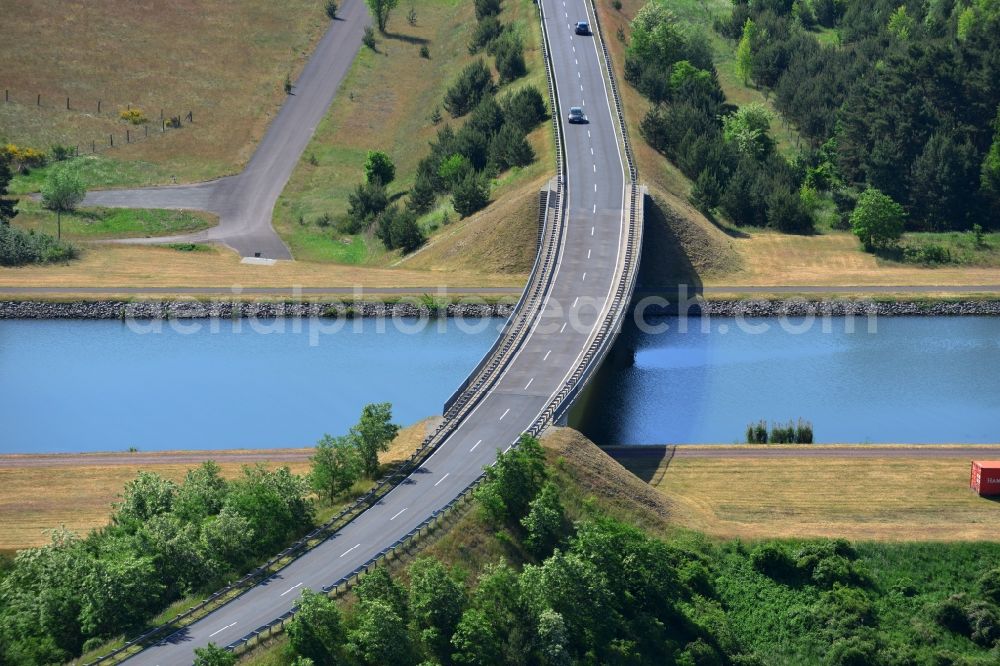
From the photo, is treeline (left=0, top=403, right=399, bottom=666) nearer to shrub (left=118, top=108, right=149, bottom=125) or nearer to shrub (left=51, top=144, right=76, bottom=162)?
shrub (left=51, top=144, right=76, bottom=162)

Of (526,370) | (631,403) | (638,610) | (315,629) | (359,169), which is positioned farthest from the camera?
(359,169)

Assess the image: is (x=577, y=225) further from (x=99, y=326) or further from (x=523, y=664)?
(x=523, y=664)

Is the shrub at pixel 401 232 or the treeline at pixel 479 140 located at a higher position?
the treeline at pixel 479 140

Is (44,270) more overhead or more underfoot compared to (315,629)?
more underfoot

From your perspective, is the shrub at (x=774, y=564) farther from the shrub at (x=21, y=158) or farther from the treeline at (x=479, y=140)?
the shrub at (x=21, y=158)

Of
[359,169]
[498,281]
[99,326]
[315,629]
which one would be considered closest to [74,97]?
[359,169]

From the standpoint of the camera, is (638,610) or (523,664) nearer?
(523,664)

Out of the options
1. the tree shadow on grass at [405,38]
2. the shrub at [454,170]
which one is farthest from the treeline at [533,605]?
the tree shadow on grass at [405,38]

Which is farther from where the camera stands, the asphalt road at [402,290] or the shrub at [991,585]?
the asphalt road at [402,290]
